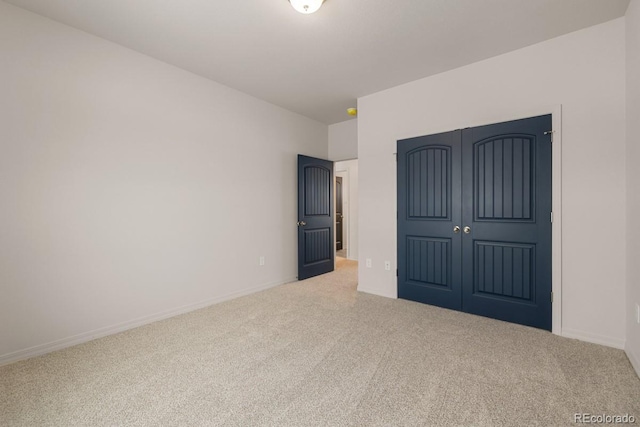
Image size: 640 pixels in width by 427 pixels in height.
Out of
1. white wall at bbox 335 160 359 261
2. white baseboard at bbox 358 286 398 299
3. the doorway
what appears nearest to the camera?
the doorway

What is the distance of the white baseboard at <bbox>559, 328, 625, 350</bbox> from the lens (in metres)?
2.24

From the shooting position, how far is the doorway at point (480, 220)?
101 inches

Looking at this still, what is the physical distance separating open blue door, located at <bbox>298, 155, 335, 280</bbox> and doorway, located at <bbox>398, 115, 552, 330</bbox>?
156 cm

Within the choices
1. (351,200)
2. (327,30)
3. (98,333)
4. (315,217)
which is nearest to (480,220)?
(327,30)

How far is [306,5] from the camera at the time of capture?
2.03m

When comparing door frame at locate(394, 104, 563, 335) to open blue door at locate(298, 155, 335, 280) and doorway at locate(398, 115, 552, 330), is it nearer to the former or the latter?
doorway at locate(398, 115, 552, 330)

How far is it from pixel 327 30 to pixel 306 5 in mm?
415

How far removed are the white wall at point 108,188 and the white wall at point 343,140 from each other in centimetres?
166

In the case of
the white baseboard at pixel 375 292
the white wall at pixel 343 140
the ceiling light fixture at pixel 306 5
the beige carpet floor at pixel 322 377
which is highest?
the ceiling light fixture at pixel 306 5

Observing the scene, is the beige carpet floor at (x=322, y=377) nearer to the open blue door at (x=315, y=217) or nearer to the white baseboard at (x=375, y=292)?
the white baseboard at (x=375, y=292)

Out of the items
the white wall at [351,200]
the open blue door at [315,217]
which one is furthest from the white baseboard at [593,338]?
the white wall at [351,200]

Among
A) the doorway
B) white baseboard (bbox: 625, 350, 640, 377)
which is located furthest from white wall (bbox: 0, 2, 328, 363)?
white baseboard (bbox: 625, 350, 640, 377)

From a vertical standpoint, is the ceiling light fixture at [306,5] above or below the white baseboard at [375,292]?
above

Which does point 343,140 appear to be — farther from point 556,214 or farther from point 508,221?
point 556,214
